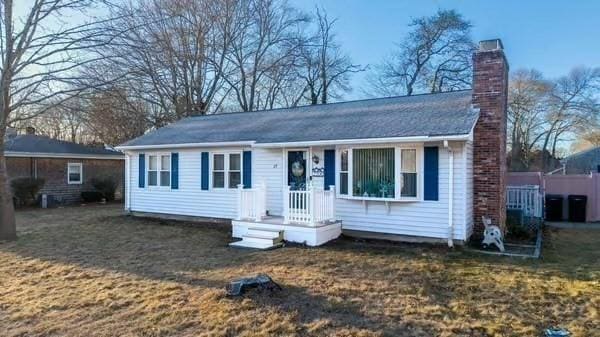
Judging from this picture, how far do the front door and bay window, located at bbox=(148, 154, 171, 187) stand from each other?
4.63 metres

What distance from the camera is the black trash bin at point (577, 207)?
13359 millimetres

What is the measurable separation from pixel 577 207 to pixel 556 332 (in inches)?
443

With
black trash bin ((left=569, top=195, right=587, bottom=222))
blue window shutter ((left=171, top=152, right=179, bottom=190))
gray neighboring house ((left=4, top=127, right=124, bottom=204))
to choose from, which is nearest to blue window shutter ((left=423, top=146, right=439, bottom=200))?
black trash bin ((left=569, top=195, right=587, bottom=222))

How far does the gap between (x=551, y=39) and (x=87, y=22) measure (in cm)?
2097

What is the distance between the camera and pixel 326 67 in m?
28.2

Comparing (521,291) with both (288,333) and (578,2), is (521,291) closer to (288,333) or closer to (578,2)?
(288,333)

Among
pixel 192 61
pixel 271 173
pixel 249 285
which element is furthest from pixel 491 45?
pixel 192 61

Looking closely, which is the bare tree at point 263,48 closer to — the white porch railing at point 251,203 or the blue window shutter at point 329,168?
the white porch railing at point 251,203

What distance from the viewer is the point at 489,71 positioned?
929cm

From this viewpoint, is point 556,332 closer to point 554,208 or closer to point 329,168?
point 329,168

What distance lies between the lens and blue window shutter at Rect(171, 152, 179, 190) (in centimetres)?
1303

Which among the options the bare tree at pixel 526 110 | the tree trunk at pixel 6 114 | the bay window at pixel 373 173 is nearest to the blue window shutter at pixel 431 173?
the bay window at pixel 373 173

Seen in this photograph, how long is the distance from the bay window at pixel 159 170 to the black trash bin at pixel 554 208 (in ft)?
41.2

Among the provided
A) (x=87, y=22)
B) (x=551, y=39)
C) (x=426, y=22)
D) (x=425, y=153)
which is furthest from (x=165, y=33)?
(x=551, y=39)
